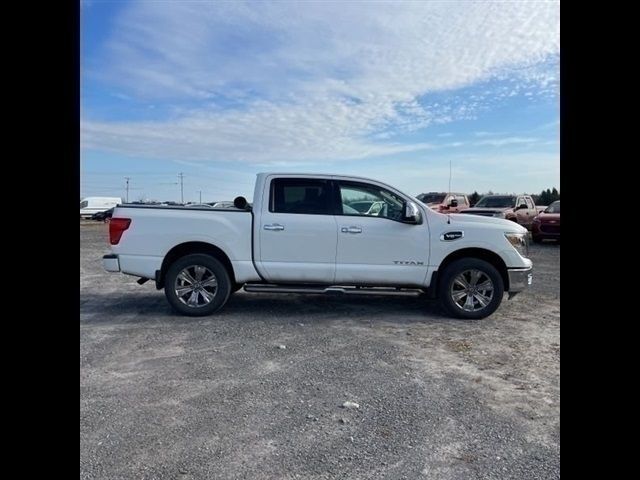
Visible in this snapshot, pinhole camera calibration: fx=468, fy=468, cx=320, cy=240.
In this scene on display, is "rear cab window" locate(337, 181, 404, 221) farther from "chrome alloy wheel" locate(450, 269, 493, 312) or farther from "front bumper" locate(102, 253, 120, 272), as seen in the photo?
"front bumper" locate(102, 253, 120, 272)

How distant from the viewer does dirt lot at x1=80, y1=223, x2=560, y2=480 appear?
2867 millimetres

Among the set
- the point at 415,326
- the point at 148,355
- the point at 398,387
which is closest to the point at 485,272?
the point at 415,326

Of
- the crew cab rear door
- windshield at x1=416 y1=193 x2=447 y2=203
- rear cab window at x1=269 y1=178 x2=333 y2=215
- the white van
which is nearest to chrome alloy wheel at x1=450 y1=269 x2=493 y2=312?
the crew cab rear door

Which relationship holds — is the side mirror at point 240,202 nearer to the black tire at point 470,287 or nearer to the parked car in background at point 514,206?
the black tire at point 470,287

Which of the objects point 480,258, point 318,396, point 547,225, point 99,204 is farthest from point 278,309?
point 99,204

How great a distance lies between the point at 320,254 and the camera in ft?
21.6

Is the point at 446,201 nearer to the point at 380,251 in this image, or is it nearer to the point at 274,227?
the point at 380,251

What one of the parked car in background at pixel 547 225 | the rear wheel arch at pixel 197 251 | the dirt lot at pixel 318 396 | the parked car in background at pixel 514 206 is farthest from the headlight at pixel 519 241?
the parked car in background at pixel 514 206

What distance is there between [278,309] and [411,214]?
2.48 meters
